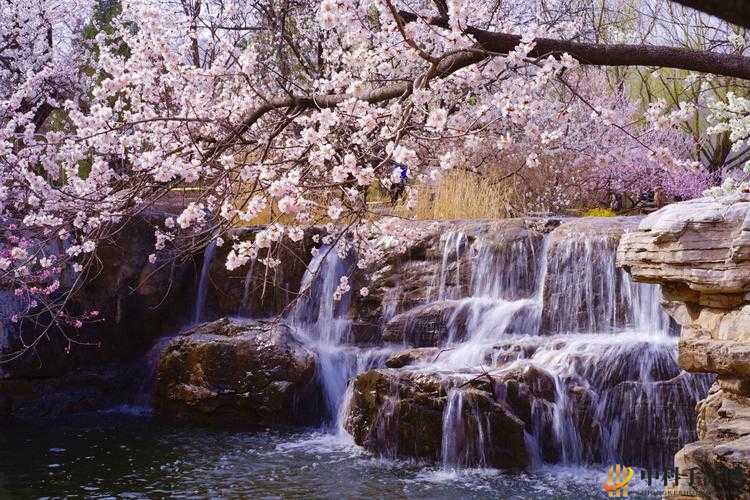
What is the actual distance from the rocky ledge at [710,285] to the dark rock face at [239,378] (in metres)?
4.73

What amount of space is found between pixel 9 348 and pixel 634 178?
9.62 m

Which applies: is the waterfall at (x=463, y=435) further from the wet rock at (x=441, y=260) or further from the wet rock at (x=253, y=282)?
the wet rock at (x=253, y=282)

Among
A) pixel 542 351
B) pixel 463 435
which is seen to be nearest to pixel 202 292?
pixel 542 351

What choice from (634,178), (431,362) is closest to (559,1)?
(634,178)

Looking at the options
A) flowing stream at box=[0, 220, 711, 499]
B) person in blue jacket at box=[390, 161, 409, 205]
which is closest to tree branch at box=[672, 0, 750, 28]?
person in blue jacket at box=[390, 161, 409, 205]

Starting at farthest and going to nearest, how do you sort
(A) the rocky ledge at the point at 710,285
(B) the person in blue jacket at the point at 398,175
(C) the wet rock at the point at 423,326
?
(C) the wet rock at the point at 423,326 < (A) the rocky ledge at the point at 710,285 < (B) the person in blue jacket at the point at 398,175

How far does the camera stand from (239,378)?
31.7 feet

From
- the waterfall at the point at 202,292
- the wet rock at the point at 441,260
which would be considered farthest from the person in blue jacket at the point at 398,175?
the waterfall at the point at 202,292

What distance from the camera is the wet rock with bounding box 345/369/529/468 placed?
7.30 m

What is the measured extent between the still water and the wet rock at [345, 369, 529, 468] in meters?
0.14

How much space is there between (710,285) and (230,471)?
429cm

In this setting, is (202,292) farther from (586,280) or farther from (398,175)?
(398,175)

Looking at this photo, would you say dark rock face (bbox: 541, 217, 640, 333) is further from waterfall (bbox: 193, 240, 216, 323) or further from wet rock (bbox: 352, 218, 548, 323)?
waterfall (bbox: 193, 240, 216, 323)

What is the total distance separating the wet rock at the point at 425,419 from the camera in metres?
7.30
